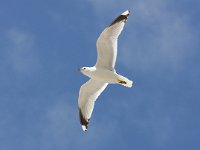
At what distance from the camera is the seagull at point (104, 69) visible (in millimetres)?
→ 26609

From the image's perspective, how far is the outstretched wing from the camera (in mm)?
28047

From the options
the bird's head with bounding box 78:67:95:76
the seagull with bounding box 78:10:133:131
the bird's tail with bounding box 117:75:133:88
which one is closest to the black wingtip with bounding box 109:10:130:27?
the seagull with bounding box 78:10:133:131

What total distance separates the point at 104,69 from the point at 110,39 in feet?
3.48

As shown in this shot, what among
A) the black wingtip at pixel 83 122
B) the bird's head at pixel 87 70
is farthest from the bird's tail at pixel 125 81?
the black wingtip at pixel 83 122

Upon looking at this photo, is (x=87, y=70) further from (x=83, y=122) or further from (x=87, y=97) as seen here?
(x=83, y=122)

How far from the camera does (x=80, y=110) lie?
28391mm

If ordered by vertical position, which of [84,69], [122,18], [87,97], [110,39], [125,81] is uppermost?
[122,18]

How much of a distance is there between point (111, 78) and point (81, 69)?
3.58 feet

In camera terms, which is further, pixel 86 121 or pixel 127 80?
pixel 86 121

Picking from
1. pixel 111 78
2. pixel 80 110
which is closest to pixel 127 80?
pixel 111 78

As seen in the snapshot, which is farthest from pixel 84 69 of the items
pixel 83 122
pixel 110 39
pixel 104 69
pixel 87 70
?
pixel 83 122

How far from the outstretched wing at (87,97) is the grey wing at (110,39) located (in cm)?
130

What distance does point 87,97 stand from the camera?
28203mm

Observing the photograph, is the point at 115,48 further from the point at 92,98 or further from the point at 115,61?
the point at 92,98
